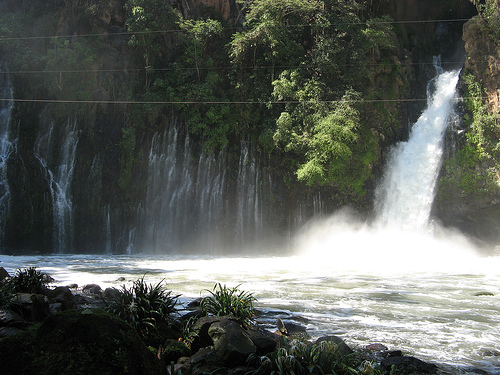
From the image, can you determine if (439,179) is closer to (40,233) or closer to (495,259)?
(495,259)

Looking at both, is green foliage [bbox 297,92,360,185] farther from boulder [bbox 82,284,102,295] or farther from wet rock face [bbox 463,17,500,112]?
boulder [bbox 82,284,102,295]

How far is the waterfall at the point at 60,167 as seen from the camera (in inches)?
953

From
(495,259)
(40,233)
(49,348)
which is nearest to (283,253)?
(495,259)

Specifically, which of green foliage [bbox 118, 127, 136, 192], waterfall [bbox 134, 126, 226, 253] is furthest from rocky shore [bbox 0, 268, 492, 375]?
green foliage [bbox 118, 127, 136, 192]

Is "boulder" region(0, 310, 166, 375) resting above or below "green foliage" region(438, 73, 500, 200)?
below

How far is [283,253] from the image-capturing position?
2370cm

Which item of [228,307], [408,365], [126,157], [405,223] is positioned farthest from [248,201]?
[408,365]

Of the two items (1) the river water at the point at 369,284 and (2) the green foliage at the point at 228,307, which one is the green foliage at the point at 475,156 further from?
(2) the green foliage at the point at 228,307

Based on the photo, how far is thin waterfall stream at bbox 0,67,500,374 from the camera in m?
7.73

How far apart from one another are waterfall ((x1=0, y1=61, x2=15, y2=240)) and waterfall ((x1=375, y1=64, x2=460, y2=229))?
20.6m

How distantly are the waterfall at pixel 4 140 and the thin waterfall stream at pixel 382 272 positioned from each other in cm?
488

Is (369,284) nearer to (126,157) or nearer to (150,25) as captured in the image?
(126,157)

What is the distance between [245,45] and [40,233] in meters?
16.0

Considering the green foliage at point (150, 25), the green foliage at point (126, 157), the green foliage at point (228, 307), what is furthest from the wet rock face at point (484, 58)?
the green foliage at point (228, 307)
